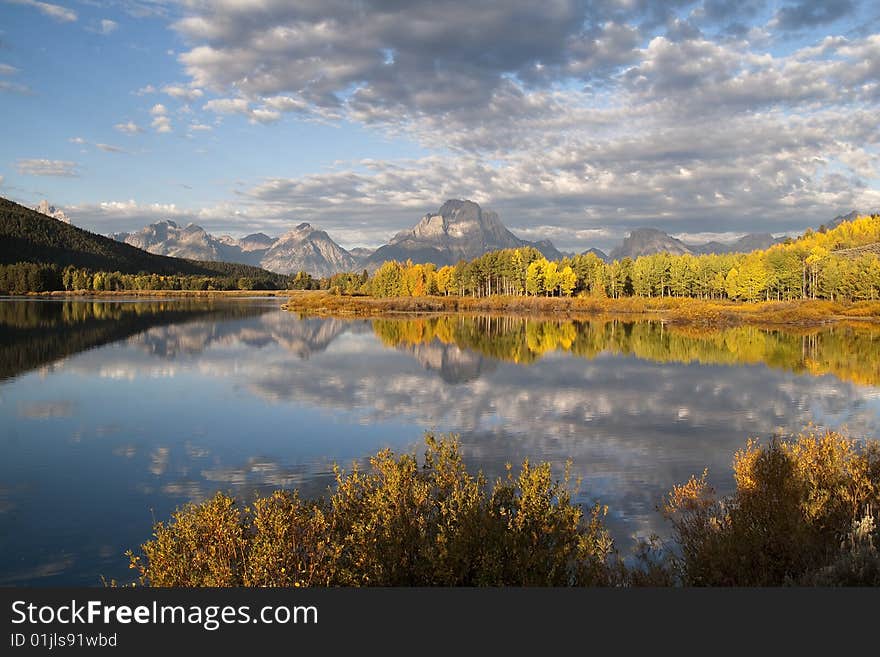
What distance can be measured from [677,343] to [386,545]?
190 feet

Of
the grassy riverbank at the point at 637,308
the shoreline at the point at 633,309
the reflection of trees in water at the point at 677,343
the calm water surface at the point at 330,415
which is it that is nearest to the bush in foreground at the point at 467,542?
the calm water surface at the point at 330,415

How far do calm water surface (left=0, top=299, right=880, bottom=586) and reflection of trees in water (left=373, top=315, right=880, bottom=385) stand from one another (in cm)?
50

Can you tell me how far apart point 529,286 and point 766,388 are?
378 feet

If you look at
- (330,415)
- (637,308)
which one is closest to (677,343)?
(330,415)

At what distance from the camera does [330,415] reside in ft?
85.4

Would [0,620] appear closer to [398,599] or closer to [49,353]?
[398,599]

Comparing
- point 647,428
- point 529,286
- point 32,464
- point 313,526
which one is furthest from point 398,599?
point 529,286

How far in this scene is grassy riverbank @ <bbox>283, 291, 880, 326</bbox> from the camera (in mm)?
95675

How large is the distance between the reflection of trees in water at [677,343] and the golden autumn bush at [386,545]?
3587 cm

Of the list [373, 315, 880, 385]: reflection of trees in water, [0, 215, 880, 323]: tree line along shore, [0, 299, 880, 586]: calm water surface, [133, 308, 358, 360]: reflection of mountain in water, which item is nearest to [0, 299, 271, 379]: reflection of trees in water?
[0, 299, 880, 586]: calm water surface

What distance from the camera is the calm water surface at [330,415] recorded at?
1501 cm

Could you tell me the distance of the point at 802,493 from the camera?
11133 millimetres

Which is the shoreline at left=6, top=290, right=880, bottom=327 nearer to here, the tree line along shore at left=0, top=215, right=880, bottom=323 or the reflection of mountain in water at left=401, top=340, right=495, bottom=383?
the tree line along shore at left=0, top=215, right=880, bottom=323

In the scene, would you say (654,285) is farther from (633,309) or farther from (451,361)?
(451,361)
